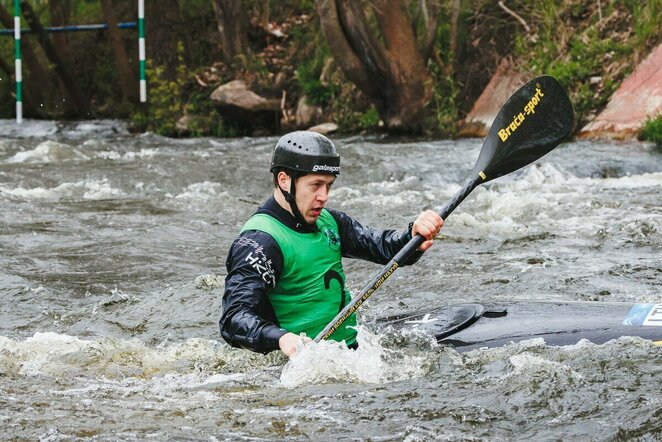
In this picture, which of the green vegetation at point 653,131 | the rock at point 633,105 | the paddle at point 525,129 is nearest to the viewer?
the paddle at point 525,129

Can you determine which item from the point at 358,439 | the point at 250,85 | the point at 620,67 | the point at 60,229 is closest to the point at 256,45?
the point at 250,85

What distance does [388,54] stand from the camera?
12617 mm

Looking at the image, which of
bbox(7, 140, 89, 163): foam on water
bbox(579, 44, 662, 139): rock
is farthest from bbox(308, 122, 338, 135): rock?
bbox(579, 44, 662, 139): rock

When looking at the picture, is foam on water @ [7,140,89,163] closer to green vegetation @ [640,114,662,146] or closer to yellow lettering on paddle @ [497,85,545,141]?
green vegetation @ [640,114,662,146]

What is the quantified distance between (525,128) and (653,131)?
6.32 metres

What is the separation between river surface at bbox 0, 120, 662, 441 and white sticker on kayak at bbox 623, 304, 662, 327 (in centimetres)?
14

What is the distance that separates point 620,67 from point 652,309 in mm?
8223

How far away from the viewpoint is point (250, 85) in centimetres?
1506

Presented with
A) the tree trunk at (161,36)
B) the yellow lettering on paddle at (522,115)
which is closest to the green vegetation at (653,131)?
the yellow lettering on paddle at (522,115)

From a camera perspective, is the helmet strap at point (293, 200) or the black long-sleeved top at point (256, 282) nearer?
the black long-sleeved top at point (256, 282)

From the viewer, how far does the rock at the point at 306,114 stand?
14227 millimetres

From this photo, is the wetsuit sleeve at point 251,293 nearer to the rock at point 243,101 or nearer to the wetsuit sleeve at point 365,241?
the wetsuit sleeve at point 365,241

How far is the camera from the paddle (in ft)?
14.2

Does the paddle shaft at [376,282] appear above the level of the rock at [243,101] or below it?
above
